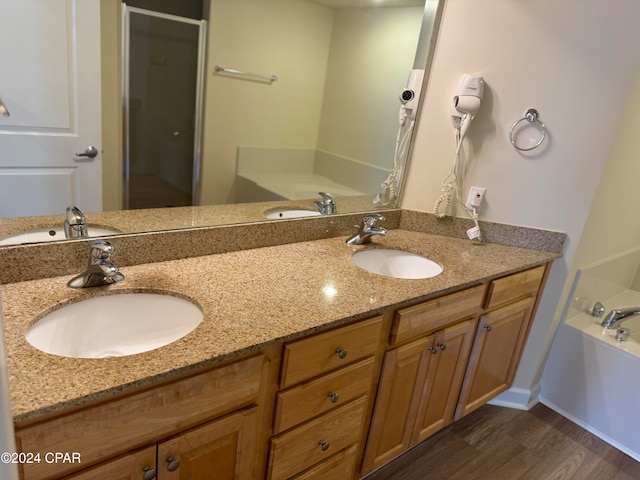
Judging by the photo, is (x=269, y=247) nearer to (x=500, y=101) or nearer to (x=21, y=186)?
(x=21, y=186)

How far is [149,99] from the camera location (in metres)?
1.31

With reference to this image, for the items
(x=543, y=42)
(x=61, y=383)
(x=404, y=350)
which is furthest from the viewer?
(x=543, y=42)

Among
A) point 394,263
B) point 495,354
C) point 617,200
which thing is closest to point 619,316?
point 617,200

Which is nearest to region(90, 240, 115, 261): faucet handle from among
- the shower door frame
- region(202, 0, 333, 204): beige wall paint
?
the shower door frame

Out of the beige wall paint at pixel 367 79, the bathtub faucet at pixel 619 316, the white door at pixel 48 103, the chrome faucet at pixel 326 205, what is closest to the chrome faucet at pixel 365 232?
the chrome faucet at pixel 326 205

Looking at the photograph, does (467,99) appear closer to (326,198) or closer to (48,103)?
(326,198)

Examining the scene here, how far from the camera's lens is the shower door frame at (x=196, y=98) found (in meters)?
1.24

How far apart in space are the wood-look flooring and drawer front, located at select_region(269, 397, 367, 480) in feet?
1.60

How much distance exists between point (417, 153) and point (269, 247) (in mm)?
888

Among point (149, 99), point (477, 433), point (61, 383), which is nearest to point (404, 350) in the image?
point (477, 433)

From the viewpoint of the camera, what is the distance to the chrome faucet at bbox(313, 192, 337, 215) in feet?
6.22

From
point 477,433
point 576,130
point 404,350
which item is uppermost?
point 576,130

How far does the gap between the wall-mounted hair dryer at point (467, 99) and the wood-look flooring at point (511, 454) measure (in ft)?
4.59

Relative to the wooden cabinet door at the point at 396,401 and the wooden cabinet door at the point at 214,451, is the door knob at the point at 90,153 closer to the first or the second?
the wooden cabinet door at the point at 214,451
